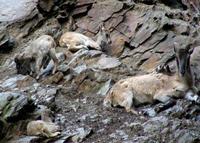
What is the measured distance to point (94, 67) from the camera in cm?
1323

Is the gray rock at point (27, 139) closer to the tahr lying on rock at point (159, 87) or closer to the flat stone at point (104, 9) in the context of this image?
the tahr lying on rock at point (159, 87)

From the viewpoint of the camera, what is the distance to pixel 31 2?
63.7 feet

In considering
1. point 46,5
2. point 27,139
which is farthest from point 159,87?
point 46,5

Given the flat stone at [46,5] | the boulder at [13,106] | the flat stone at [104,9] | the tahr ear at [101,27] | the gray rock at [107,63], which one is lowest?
the gray rock at [107,63]

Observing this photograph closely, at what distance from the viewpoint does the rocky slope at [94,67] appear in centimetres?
965

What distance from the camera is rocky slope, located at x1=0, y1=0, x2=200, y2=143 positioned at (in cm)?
965

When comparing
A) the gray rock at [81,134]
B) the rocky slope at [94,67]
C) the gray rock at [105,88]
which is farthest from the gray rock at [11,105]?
the gray rock at [105,88]

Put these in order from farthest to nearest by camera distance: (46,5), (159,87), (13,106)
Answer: (46,5) → (159,87) → (13,106)

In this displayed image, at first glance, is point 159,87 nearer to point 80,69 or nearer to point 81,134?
point 81,134

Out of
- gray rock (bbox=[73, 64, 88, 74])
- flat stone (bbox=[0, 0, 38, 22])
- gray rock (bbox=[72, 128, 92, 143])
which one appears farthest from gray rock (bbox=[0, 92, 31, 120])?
flat stone (bbox=[0, 0, 38, 22])

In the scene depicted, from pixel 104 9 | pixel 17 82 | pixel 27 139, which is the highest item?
pixel 104 9

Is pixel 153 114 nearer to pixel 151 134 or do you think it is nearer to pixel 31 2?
pixel 151 134

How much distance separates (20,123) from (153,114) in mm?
2674

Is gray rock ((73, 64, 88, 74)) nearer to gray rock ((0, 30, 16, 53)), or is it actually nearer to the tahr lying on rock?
the tahr lying on rock
